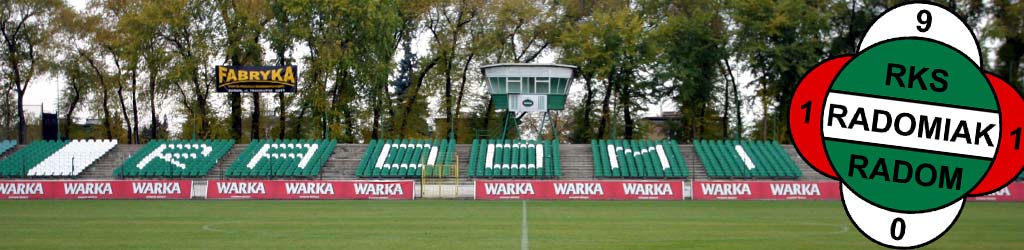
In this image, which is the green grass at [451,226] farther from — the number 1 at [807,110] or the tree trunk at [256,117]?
the tree trunk at [256,117]

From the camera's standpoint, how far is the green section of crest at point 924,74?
13.9 ft

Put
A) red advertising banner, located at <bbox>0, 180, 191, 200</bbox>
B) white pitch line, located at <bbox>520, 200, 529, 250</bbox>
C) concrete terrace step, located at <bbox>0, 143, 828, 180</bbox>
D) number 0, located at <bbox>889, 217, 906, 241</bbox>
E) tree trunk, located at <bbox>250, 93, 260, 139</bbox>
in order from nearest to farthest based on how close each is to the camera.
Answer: number 0, located at <bbox>889, 217, 906, 241</bbox>
white pitch line, located at <bbox>520, 200, 529, 250</bbox>
red advertising banner, located at <bbox>0, 180, 191, 200</bbox>
concrete terrace step, located at <bbox>0, 143, 828, 180</bbox>
tree trunk, located at <bbox>250, 93, 260, 139</bbox>

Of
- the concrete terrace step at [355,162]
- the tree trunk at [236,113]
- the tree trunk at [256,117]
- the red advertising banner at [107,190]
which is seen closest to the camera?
the red advertising banner at [107,190]

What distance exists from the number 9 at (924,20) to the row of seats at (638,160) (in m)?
44.4

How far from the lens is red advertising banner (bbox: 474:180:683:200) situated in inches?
1636

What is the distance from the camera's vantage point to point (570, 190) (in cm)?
4159

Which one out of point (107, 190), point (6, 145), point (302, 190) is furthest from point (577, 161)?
point (6, 145)

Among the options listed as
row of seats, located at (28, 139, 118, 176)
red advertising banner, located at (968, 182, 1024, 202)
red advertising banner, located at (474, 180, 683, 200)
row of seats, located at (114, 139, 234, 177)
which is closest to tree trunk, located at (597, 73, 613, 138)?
red advertising banner, located at (474, 180, 683, 200)

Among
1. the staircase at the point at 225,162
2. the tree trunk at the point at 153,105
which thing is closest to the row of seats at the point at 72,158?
the staircase at the point at 225,162

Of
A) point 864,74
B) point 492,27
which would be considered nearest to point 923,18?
point 864,74

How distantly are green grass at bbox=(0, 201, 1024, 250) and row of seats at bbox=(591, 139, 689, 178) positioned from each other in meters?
11.3

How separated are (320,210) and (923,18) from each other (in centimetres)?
2960

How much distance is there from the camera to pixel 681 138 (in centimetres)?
6538

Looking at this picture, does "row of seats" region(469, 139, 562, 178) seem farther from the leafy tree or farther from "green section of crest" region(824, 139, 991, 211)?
"green section of crest" region(824, 139, 991, 211)
